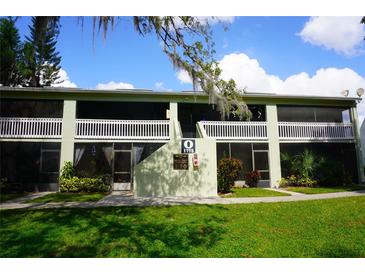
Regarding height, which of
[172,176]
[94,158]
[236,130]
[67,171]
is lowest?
[172,176]

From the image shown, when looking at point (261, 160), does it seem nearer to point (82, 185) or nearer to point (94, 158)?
point (94, 158)

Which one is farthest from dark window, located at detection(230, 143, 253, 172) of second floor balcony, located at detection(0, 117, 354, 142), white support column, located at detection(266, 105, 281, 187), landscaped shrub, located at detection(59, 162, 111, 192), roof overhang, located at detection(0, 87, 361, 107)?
landscaped shrub, located at detection(59, 162, 111, 192)

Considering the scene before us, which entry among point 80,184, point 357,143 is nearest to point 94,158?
point 80,184

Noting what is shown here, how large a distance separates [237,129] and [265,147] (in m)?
2.08

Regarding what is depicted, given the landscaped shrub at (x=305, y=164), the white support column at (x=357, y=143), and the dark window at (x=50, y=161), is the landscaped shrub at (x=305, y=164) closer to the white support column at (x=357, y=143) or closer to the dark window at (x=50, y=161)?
the white support column at (x=357, y=143)

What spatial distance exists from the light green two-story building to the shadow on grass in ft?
18.2

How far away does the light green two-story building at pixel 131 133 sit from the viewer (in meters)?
14.3

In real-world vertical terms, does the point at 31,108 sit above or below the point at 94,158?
above

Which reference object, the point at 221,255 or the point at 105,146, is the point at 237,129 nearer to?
the point at 105,146

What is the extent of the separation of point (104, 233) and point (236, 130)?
11.7m

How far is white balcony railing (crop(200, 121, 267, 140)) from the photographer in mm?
15719

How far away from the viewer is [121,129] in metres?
15.2

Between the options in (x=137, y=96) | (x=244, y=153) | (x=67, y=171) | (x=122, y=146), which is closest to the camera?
(x=67, y=171)

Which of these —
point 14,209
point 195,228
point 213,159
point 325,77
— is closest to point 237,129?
point 213,159
